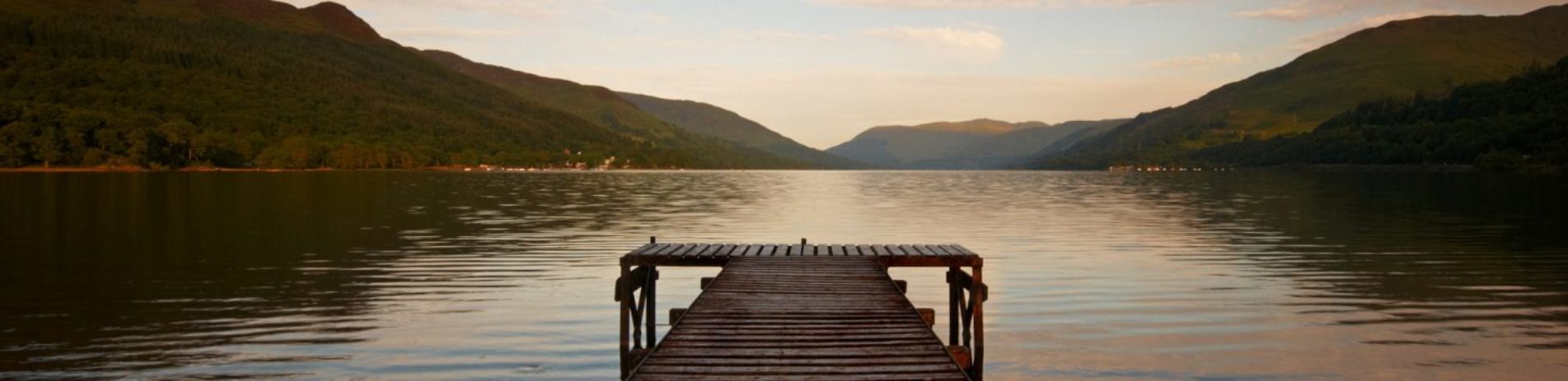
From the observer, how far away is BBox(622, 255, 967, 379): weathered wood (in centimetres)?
1205

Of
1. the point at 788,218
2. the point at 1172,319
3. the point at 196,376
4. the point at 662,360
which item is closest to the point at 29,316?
the point at 196,376

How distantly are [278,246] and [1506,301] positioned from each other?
38.9 meters

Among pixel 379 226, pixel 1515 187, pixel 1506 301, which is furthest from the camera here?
pixel 1515 187

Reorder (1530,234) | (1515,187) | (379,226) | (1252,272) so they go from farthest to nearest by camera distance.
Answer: (1515,187), (379,226), (1530,234), (1252,272)

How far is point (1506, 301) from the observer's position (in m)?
25.5

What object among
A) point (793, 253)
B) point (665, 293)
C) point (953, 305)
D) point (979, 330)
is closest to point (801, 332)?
point (979, 330)

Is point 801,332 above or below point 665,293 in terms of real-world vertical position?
above

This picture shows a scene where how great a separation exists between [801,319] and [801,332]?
1079 mm

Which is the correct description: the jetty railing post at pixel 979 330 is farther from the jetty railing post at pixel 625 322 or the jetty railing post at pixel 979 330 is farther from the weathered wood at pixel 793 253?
the jetty railing post at pixel 625 322

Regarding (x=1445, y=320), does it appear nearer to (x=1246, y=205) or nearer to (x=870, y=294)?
(x=870, y=294)

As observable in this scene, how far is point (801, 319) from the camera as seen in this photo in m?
15.6

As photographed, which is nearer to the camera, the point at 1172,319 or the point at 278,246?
the point at 1172,319

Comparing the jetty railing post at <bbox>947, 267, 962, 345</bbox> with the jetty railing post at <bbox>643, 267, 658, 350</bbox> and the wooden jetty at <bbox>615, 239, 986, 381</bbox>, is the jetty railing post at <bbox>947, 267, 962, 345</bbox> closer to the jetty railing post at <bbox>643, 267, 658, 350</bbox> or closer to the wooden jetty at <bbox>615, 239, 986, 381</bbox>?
the wooden jetty at <bbox>615, 239, 986, 381</bbox>

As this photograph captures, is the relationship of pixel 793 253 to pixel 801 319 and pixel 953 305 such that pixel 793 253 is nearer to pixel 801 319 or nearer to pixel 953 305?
pixel 953 305
